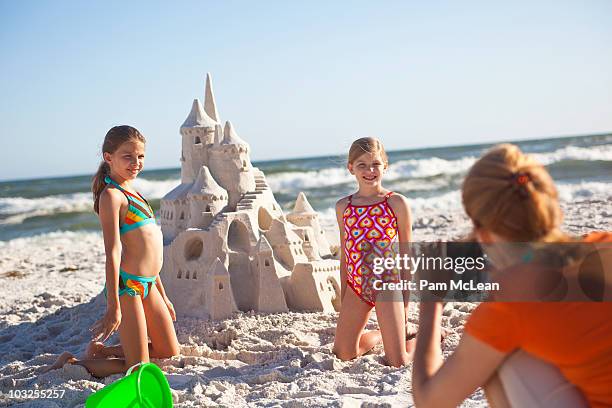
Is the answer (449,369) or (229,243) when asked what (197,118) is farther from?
(449,369)

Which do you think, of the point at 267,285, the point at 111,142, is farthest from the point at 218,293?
the point at 111,142

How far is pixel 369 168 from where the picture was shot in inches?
152

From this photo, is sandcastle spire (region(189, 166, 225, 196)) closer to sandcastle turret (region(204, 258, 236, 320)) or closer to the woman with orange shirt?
sandcastle turret (region(204, 258, 236, 320))

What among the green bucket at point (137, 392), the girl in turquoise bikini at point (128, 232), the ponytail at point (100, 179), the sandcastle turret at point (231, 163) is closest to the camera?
the green bucket at point (137, 392)

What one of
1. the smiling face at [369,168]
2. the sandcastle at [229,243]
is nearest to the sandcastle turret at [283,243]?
the sandcastle at [229,243]

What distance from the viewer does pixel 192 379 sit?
3521mm

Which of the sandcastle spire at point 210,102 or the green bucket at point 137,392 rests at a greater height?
the sandcastle spire at point 210,102

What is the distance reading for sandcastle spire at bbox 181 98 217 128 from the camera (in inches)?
212

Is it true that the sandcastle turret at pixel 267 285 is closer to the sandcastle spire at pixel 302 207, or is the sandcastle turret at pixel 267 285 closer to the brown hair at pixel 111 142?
the sandcastle spire at pixel 302 207

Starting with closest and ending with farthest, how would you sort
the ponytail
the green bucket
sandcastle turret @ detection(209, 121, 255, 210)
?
the green bucket
the ponytail
sandcastle turret @ detection(209, 121, 255, 210)

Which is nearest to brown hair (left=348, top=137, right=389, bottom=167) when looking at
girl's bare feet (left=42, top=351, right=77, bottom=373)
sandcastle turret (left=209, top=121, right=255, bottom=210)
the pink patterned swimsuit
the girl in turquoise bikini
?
the pink patterned swimsuit

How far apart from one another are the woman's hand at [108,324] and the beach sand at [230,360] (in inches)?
14.2

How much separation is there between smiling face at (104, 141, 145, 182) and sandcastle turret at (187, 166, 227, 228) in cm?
146

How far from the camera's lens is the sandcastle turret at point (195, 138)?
538 centimetres
